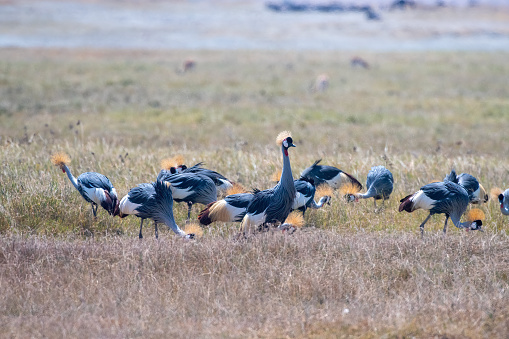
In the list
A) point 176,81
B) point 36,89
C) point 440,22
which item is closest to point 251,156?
point 36,89

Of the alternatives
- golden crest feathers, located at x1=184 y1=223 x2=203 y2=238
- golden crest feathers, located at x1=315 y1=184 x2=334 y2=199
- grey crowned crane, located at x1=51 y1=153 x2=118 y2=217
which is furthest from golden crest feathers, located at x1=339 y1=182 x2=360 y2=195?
grey crowned crane, located at x1=51 y1=153 x2=118 y2=217

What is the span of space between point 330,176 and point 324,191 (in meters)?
0.61

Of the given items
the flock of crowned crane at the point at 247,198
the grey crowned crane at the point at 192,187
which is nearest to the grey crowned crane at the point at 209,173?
the flock of crowned crane at the point at 247,198

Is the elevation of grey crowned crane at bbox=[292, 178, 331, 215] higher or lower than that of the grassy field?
higher

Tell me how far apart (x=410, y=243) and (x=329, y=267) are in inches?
44.3

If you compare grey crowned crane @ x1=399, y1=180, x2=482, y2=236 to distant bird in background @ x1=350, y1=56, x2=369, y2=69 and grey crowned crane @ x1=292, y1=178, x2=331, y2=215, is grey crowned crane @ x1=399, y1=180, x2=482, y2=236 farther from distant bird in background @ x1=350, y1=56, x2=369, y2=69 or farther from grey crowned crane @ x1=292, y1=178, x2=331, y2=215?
distant bird in background @ x1=350, y1=56, x2=369, y2=69

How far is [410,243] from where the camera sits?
700 centimetres

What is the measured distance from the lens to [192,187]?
7.97 meters

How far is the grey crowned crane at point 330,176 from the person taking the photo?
924 cm

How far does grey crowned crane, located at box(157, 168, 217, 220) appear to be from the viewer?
797 cm

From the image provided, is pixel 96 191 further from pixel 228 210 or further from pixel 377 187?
pixel 377 187

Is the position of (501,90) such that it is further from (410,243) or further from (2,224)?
(2,224)

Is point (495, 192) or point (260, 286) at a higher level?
point (495, 192)

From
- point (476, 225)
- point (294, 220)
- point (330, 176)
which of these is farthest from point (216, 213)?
point (476, 225)
